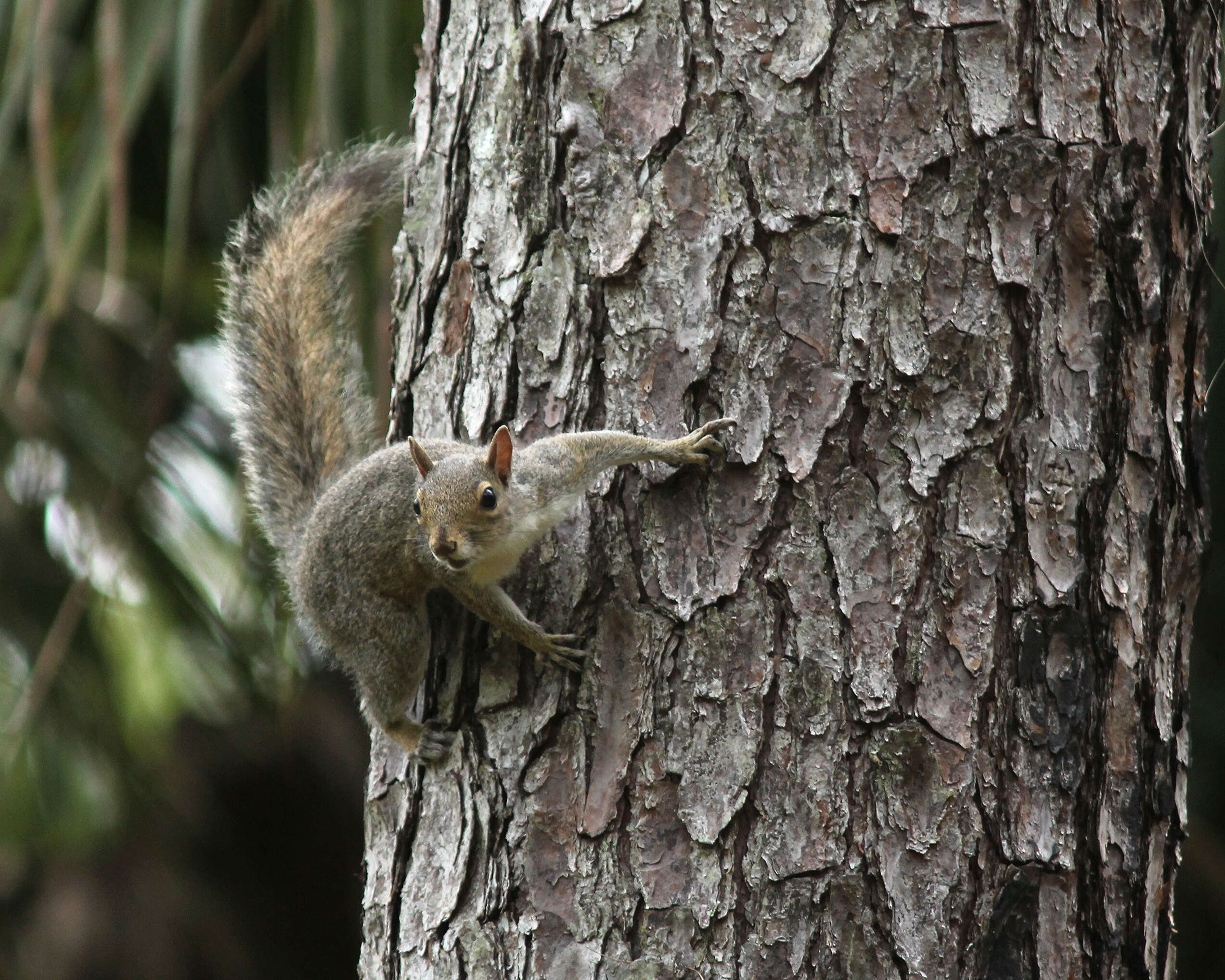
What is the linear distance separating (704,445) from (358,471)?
67cm

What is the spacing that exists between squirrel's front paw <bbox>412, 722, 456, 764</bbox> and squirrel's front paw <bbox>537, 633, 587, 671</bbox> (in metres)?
0.19

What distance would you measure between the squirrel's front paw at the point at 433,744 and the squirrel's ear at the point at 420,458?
1.23 feet

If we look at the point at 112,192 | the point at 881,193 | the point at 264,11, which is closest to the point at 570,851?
the point at 881,193

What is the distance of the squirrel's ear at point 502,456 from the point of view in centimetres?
169

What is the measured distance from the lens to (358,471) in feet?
6.43

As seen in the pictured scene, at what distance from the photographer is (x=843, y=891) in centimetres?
139

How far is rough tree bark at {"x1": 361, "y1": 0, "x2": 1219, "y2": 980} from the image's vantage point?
142 centimetres

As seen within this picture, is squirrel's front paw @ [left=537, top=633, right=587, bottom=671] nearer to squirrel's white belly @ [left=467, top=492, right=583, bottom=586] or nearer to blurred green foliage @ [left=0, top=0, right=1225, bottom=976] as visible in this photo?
squirrel's white belly @ [left=467, top=492, right=583, bottom=586]

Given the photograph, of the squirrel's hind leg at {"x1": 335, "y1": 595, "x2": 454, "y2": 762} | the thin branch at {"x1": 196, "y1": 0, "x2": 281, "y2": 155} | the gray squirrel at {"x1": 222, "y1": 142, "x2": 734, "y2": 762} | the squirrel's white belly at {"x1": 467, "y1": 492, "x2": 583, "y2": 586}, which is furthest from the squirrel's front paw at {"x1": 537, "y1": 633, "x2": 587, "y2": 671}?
the thin branch at {"x1": 196, "y1": 0, "x2": 281, "y2": 155}

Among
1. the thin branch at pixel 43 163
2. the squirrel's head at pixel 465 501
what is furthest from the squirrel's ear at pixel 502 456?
the thin branch at pixel 43 163

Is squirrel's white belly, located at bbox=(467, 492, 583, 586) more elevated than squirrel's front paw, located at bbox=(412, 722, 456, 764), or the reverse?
squirrel's white belly, located at bbox=(467, 492, 583, 586)

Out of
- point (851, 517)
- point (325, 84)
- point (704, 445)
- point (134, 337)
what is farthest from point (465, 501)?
point (134, 337)

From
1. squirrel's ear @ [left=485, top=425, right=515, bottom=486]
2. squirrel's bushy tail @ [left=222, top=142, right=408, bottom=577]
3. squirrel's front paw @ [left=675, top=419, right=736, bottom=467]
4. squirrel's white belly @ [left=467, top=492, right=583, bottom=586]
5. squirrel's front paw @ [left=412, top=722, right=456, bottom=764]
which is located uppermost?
squirrel's bushy tail @ [left=222, top=142, right=408, bottom=577]

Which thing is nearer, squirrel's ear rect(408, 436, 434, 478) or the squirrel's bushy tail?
squirrel's ear rect(408, 436, 434, 478)
